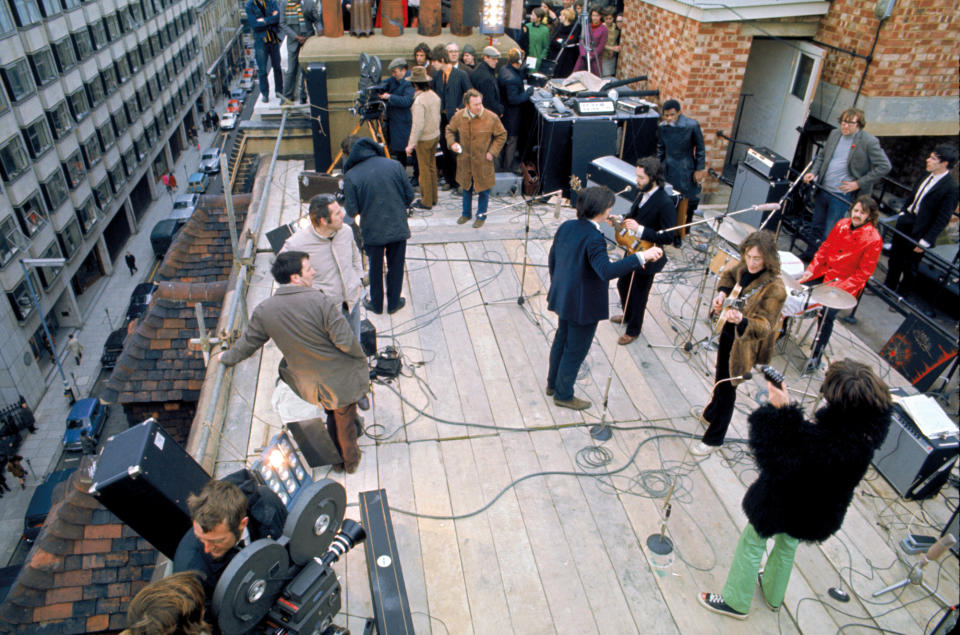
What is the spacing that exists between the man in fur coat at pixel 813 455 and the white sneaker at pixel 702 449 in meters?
1.32

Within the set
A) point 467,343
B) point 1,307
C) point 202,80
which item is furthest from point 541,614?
point 202,80

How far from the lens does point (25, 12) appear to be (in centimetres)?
2350

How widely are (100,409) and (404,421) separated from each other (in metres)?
19.8

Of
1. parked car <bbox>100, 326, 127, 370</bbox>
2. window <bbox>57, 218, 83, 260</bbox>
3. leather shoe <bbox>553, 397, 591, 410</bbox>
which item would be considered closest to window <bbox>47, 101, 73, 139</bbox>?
window <bbox>57, 218, 83, 260</bbox>

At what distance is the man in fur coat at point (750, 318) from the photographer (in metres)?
4.17

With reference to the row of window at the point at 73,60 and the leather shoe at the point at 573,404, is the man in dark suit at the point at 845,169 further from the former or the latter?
the row of window at the point at 73,60

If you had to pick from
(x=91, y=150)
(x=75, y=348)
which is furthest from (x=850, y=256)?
(x=91, y=150)

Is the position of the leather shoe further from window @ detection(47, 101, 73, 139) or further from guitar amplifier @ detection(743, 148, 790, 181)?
window @ detection(47, 101, 73, 139)

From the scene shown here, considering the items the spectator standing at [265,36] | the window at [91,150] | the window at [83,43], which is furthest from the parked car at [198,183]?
the spectator standing at [265,36]

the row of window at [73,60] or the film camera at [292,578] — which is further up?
the film camera at [292,578]

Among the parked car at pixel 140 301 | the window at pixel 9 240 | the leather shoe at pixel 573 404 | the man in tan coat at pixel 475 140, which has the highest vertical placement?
the man in tan coat at pixel 475 140

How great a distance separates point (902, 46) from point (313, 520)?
30.8 feet

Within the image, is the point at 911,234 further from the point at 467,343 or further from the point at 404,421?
the point at 404,421

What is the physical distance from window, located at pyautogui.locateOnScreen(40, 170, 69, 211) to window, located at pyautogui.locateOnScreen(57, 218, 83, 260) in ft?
3.28
